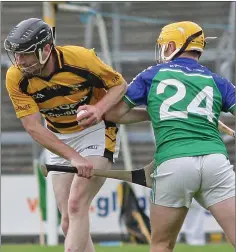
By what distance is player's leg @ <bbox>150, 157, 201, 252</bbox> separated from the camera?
16.8 feet

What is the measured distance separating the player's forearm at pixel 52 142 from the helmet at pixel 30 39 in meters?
0.49

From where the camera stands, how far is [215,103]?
525cm

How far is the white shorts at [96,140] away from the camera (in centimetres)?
620

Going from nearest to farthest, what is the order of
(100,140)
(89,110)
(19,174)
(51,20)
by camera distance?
(89,110)
(100,140)
(51,20)
(19,174)

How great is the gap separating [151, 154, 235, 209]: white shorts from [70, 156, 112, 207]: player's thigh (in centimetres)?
92

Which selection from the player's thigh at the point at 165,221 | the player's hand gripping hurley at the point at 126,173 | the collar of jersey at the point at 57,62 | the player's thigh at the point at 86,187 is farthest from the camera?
the player's thigh at the point at 86,187

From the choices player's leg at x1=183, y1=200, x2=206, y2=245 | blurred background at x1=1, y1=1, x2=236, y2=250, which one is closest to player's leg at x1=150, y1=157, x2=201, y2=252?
player's leg at x1=183, y1=200, x2=206, y2=245

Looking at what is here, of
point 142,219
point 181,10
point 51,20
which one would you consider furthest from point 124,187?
point 181,10

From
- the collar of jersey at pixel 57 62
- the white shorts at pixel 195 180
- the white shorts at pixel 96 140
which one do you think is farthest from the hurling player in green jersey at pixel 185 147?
the white shorts at pixel 96 140

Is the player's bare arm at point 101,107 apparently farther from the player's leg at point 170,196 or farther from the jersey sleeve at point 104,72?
the player's leg at point 170,196

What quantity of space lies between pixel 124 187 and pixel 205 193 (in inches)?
296

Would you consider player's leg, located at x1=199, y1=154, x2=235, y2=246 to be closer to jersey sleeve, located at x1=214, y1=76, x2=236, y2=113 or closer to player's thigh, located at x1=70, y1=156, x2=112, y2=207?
jersey sleeve, located at x1=214, y1=76, x2=236, y2=113

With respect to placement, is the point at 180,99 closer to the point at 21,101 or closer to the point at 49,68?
the point at 49,68

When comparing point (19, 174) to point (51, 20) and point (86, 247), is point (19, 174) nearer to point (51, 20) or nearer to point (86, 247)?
point (51, 20)
